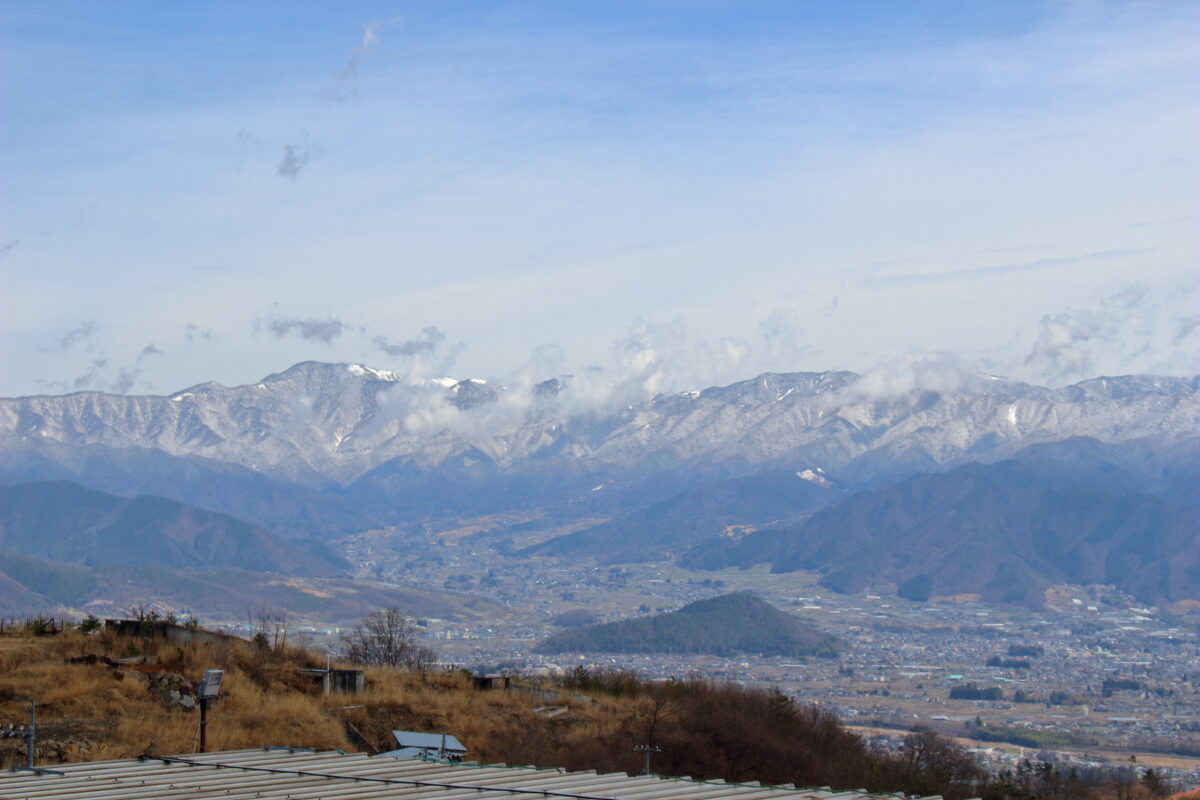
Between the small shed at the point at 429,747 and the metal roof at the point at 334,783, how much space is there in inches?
109

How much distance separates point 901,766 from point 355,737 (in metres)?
20.3

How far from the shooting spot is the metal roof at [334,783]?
16.8 metres

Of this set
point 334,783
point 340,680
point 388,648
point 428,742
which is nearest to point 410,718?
point 340,680

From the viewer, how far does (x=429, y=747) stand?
23562 millimetres

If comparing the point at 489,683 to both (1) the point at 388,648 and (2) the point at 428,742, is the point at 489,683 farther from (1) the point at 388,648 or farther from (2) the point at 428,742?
(2) the point at 428,742

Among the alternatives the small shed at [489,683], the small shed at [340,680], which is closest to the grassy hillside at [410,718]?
the small shed at [340,680]

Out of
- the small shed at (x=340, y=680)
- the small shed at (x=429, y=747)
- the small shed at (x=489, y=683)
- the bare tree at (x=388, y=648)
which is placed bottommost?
the small shed at (x=429, y=747)

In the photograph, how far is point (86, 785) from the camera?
1711 cm

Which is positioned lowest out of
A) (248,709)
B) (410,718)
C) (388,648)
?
(410,718)

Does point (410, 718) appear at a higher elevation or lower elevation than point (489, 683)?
lower

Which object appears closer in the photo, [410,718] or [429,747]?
[429,747]

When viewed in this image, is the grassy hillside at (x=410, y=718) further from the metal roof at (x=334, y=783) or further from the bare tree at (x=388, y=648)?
the bare tree at (x=388, y=648)

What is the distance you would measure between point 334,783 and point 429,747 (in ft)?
19.2

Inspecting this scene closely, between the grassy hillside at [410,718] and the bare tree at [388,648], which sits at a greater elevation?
the bare tree at [388,648]
